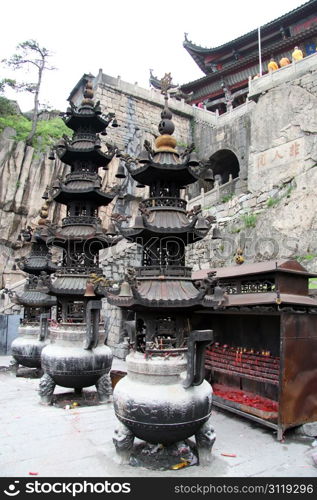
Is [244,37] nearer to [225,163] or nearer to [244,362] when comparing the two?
[225,163]

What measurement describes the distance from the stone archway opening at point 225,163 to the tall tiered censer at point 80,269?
20.0 meters

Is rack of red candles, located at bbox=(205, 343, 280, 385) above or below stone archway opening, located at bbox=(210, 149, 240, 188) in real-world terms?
below

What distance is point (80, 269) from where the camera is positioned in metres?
9.91

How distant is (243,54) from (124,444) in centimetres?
3365

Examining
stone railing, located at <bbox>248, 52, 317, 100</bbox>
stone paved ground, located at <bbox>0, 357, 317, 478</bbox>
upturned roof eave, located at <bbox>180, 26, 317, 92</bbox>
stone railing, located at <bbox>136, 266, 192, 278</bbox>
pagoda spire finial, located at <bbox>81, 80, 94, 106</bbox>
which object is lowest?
stone paved ground, located at <bbox>0, 357, 317, 478</bbox>

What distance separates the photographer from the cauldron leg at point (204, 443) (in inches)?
226

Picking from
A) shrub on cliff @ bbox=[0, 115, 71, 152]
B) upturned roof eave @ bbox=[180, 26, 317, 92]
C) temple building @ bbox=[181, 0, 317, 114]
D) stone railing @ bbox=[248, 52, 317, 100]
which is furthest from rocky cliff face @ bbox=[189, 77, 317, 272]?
shrub on cliff @ bbox=[0, 115, 71, 152]

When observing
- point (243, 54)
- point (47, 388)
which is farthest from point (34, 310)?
point (243, 54)

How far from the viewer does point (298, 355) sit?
287 inches

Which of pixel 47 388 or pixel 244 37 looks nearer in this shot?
pixel 47 388

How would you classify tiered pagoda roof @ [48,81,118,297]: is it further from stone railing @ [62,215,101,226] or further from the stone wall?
the stone wall

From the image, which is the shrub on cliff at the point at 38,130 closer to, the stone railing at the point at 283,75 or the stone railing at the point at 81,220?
the stone railing at the point at 283,75

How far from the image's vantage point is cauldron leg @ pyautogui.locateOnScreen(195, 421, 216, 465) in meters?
5.74

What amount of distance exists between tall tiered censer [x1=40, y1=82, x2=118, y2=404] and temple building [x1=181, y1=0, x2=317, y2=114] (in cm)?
1544
